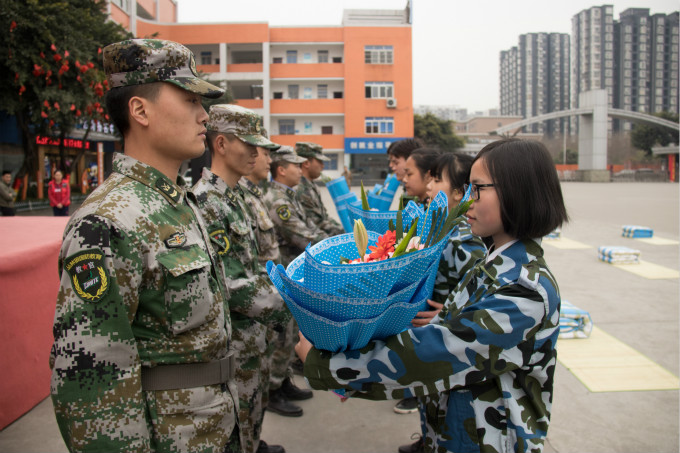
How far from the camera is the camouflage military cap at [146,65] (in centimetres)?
147

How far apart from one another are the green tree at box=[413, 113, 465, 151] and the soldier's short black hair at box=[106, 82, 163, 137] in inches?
1727

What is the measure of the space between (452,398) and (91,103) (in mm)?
14819

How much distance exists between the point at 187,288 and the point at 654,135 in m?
59.4

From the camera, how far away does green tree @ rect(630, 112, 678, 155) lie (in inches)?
1911

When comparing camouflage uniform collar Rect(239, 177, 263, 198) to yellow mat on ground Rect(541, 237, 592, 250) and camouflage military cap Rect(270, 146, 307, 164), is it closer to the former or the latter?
camouflage military cap Rect(270, 146, 307, 164)

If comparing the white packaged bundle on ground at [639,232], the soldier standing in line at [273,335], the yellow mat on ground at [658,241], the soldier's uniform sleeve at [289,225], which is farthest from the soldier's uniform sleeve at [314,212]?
the white packaged bundle on ground at [639,232]

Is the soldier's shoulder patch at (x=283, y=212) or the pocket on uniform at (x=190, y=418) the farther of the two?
the soldier's shoulder patch at (x=283, y=212)

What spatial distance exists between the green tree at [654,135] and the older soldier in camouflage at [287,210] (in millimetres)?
54043

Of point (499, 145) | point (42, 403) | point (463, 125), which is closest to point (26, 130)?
point (42, 403)

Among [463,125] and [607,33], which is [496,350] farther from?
[463,125]

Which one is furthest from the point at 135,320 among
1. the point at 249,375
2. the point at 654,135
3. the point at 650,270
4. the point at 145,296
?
the point at 654,135

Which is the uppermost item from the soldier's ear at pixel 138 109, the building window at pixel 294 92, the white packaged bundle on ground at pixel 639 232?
the building window at pixel 294 92

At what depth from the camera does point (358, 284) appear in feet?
3.72

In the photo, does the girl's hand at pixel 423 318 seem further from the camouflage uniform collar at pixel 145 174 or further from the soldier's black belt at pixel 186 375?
the camouflage uniform collar at pixel 145 174
